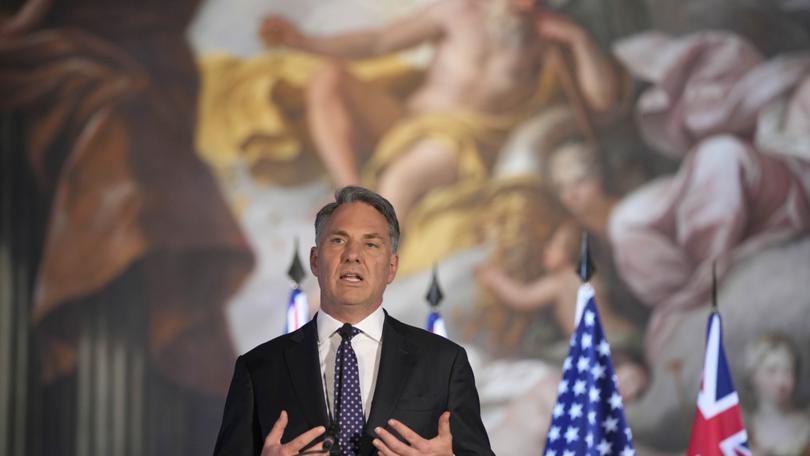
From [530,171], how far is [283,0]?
122 inches

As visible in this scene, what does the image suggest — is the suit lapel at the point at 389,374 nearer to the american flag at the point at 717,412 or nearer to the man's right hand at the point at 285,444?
the man's right hand at the point at 285,444

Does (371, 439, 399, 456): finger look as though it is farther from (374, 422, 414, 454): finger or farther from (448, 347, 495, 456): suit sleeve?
(448, 347, 495, 456): suit sleeve

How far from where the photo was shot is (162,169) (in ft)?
35.2

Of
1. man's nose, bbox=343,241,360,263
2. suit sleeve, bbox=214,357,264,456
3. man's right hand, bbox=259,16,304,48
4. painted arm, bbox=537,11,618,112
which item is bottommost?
suit sleeve, bbox=214,357,264,456

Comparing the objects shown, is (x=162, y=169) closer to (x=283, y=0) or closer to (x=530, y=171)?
(x=283, y=0)

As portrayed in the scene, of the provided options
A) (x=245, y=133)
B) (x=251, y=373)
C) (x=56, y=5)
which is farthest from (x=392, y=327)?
(x=56, y=5)

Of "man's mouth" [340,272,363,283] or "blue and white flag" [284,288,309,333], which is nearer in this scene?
"man's mouth" [340,272,363,283]

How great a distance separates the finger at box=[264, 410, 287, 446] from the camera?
8.60ft

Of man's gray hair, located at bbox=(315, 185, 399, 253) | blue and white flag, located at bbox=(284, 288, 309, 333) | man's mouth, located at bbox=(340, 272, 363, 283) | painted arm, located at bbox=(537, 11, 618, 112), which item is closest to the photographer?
man's mouth, located at bbox=(340, 272, 363, 283)

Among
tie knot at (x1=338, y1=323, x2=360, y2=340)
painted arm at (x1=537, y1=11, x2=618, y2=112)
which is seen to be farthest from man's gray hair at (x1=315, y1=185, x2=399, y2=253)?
painted arm at (x1=537, y1=11, x2=618, y2=112)

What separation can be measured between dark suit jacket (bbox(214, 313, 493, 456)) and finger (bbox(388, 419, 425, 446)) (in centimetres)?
6

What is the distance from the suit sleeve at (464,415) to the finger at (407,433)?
7.4 inches

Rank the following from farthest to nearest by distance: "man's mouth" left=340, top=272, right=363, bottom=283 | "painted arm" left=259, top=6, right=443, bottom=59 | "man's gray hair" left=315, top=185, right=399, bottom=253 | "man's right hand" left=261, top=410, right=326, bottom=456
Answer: "painted arm" left=259, top=6, right=443, bottom=59 → "man's gray hair" left=315, top=185, right=399, bottom=253 → "man's mouth" left=340, top=272, right=363, bottom=283 → "man's right hand" left=261, top=410, right=326, bottom=456

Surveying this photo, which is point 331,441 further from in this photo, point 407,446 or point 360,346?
point 360,346
